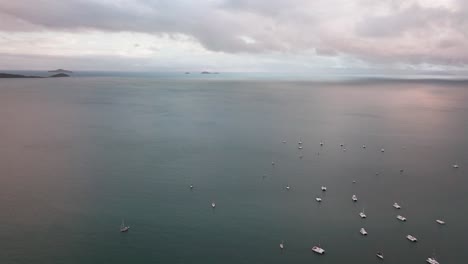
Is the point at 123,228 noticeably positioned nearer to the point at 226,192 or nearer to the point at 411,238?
the point at 226,192

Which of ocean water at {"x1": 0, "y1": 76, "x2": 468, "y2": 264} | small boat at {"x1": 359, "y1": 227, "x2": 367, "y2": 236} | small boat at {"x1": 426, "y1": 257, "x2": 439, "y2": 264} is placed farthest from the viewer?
small boat at {"x1": 359, "y1": 227, "x2": 367, "y2": 236}

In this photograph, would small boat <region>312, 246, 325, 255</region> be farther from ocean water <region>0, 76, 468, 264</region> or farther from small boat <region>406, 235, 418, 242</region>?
small boat <region>406, 235, 418, 242</region>

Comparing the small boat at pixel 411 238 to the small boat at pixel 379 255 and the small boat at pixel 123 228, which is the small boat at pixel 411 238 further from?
the small boat at pixel 123 228

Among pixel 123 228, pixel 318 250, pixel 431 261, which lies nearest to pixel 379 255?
pixel 431 261

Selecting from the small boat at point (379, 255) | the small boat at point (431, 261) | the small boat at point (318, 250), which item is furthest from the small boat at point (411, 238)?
the small boat at point (318, 250)

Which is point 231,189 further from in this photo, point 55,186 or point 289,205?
point 55,186

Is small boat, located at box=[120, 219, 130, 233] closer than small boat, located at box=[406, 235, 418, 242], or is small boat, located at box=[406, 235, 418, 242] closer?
small boat, located at box=[406, 235, 418, 242]

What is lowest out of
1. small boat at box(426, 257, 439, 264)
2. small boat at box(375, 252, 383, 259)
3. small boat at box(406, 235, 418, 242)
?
small boat at box(375, 252, 383, 259)

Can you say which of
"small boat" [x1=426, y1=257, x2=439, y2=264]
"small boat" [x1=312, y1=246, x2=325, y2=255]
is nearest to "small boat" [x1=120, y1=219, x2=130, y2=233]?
"small boat" [x1=312, y1=246, x2=325, y2=255]
